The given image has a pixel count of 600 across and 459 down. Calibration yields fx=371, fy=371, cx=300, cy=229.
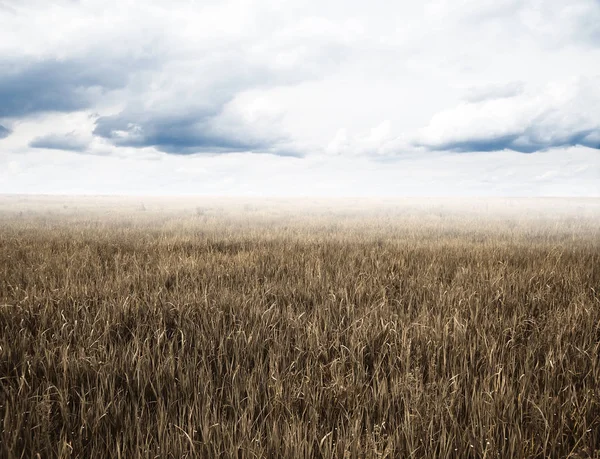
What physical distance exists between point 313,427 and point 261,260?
5568 millimetres

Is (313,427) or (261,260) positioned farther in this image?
(261,260)

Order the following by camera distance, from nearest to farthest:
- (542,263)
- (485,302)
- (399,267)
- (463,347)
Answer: (463,347) → (485,302) → (399,267) → (542,263)

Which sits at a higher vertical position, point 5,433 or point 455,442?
point 5,433

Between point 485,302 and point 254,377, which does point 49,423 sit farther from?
point 485,302

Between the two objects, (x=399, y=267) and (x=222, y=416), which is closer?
(x=222, y=416)

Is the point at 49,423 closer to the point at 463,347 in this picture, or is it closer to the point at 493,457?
the point at 493,457

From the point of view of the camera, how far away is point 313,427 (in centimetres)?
204

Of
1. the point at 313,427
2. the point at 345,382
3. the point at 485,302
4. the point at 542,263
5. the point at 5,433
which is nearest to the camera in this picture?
the point at 5,433

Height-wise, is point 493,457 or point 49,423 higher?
point 49,423

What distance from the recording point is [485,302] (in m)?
4.88

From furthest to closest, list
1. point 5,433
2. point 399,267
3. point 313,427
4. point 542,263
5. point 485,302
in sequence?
point 542,263 < point 399,267 < point 485,302 < point 313,427 < point 5,433

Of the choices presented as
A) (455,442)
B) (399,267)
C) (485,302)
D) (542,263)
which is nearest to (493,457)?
(455,442)

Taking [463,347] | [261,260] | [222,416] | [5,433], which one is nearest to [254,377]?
[222,416]

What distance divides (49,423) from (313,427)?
4.86 feet
